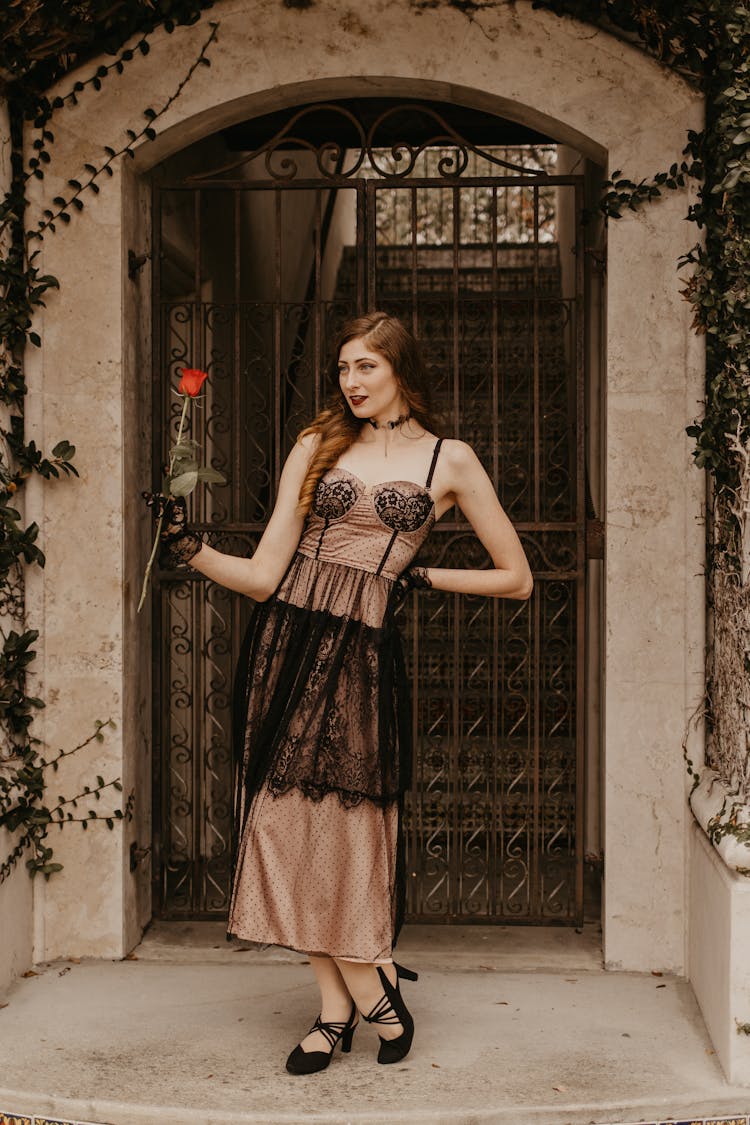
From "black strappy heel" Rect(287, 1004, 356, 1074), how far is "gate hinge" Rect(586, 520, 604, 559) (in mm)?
2042

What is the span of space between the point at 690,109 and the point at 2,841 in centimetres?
372

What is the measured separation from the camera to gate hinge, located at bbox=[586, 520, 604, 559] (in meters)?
4.79

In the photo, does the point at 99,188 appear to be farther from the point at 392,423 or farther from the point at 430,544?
the point at 430,544

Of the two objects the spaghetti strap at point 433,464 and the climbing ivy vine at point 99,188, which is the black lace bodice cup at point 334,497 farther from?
the climbing ivy vine at point 99,188

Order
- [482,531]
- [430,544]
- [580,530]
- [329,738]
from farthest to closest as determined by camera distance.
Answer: [430,544] → [580,530] → [482,531] → [329,738]

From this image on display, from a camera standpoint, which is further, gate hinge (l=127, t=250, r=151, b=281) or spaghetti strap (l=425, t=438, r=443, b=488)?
gate hinge (l=127, t=250, r=151, b=281)

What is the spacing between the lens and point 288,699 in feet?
11.5

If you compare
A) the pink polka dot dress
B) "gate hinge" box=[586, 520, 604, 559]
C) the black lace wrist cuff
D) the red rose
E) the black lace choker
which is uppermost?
the red rose

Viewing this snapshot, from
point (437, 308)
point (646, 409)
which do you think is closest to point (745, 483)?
A: point (646, 409)

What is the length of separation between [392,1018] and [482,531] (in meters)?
1.48

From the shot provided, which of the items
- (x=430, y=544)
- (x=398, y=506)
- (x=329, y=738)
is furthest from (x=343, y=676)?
(x=430, y=544)

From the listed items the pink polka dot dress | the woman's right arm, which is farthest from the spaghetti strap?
the woman's right arm

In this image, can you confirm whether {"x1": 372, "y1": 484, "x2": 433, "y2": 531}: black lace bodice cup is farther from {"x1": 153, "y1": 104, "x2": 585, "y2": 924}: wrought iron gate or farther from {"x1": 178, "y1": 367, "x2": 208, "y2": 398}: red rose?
{"x1": 153, "y1": 104, "x2": 585, "y2": 924}: wrought iron gate

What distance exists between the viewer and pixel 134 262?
15.8 feet
